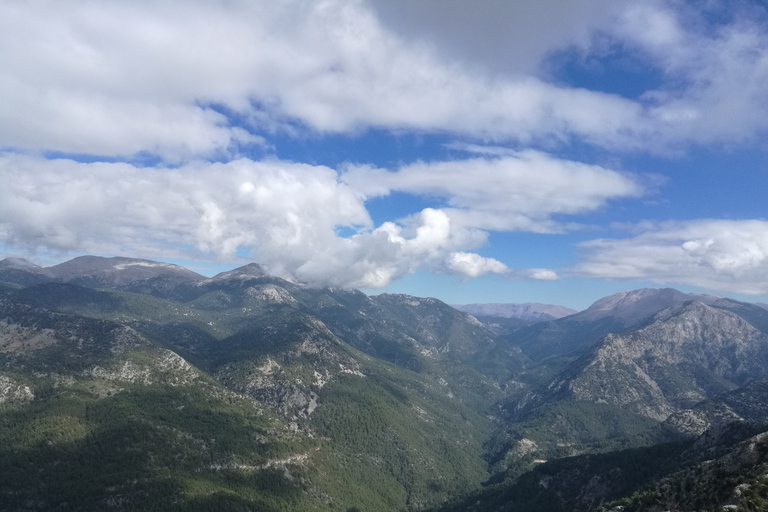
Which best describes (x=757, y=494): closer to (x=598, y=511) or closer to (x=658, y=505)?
(x=658, y=505)

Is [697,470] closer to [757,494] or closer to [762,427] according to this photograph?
[757,494]

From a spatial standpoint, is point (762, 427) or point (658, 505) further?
point (762, 427)

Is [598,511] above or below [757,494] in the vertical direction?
below

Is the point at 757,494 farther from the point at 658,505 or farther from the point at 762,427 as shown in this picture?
the point at 762,427

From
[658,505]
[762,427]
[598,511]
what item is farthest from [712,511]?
[762,427]

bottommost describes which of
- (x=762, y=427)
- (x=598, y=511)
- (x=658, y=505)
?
(x=598, y=511)

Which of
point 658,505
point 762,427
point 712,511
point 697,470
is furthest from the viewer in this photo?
point 762,427

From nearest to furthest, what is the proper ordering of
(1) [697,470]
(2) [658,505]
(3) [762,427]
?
(2) [658,505] → (1) [697,470] → (3) [762,427]

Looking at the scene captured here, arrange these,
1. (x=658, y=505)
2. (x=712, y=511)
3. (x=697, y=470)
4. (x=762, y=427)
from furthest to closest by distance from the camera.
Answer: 1. (x=762, y=427)
2. (x=697, y=470)
3. (x=658, y=505)
4. (x=712, y=511)

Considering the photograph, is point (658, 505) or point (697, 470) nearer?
point (658, 505)

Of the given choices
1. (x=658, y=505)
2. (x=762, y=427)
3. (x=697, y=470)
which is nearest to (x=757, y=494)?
(x=658, y=505)
